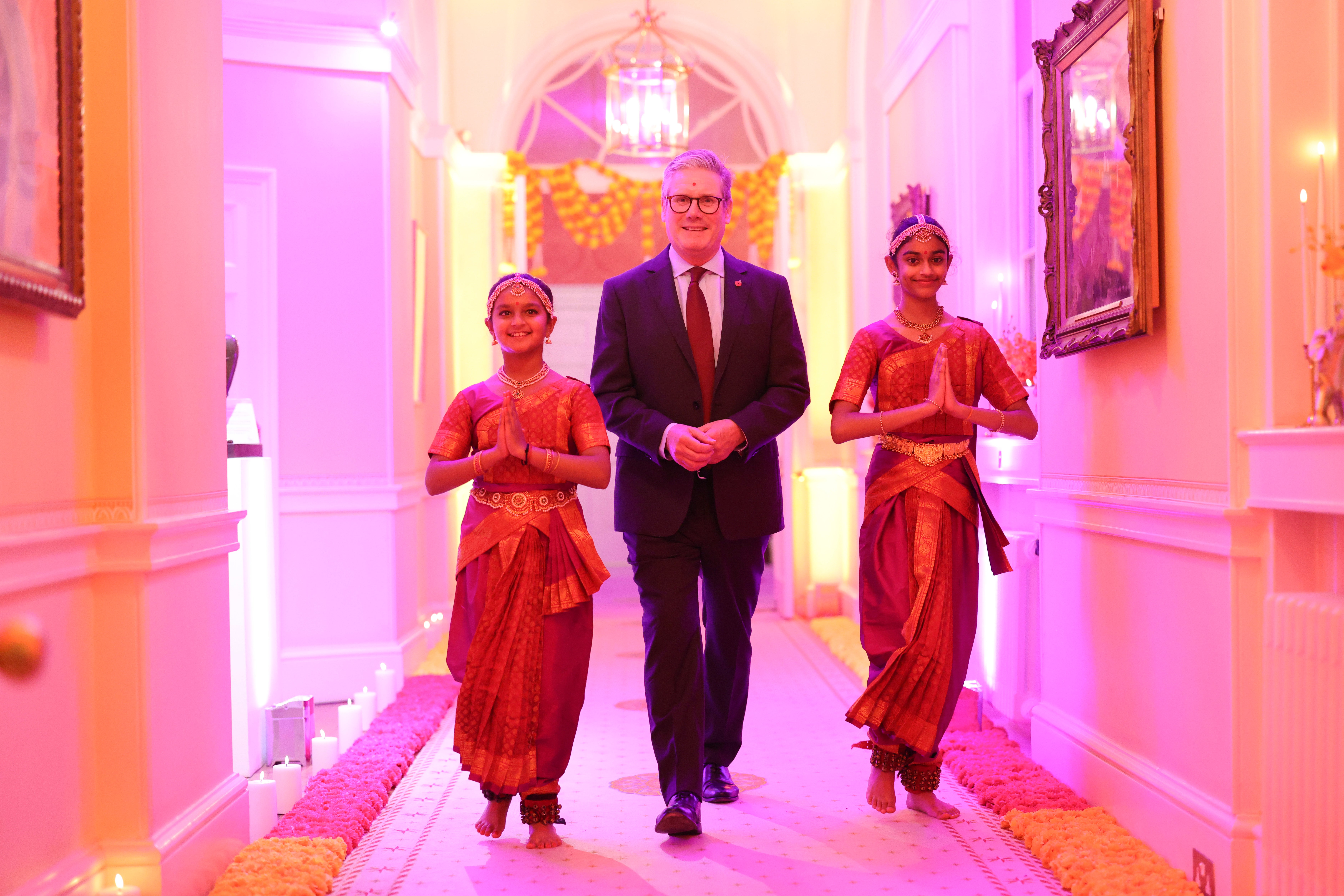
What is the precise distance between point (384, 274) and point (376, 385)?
1.79ft

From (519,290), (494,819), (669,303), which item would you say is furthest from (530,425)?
(494,819)

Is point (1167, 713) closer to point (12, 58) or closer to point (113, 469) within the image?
point (113, 469)

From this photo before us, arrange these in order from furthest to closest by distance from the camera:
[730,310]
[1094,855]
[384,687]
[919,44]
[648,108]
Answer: [648,108] → [919,44] → [384,687] → [730,310] → [1094,855]

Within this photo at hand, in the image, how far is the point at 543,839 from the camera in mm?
3215

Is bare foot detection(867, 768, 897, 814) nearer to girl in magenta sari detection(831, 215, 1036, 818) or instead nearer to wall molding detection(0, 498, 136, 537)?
girl in magenta sari detection(831, 215, 1036, 818)

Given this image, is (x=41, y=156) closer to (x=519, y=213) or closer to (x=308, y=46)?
(x=308, y=46)

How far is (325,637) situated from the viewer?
5840 millimetres

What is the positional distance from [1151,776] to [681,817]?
1209 mm

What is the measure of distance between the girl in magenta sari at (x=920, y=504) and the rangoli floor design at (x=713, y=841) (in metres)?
0.22

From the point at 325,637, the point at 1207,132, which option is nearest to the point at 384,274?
the point at 325,637

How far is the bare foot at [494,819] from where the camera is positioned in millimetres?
3242

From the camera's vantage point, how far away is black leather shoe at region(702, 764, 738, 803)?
11.9 feet

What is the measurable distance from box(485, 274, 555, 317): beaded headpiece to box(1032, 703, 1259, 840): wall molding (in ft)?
6.41

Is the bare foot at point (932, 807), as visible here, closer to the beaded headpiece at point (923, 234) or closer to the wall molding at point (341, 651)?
the beaded headpiece at point (923, 234)
